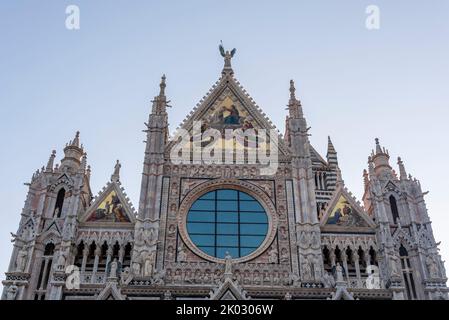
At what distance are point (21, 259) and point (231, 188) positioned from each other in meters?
8.92

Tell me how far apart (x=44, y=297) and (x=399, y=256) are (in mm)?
13644

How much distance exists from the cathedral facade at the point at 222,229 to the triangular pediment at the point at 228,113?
0.09 meters

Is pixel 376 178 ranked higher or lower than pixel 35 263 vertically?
higher

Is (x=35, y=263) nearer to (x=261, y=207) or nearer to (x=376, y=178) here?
(x=261, y=207)

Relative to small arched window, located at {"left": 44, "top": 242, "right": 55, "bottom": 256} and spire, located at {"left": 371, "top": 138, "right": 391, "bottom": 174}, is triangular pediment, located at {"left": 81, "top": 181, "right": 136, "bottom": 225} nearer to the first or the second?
small arched window, located at {"left": 44, "top": 242, "right": 55, "bottom": 256}

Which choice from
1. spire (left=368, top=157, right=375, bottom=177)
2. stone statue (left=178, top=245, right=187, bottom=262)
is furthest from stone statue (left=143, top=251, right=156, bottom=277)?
spire (left=368, top=157, right=375, bottom=177)

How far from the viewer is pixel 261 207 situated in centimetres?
2453

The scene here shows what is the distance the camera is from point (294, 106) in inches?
1109

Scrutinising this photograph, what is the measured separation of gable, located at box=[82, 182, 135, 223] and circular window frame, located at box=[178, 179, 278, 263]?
2.14 m

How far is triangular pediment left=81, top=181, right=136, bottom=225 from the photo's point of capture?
23.8 meters

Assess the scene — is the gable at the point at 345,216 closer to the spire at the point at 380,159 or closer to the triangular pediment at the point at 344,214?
the triangular pediment at the point at 344,214
